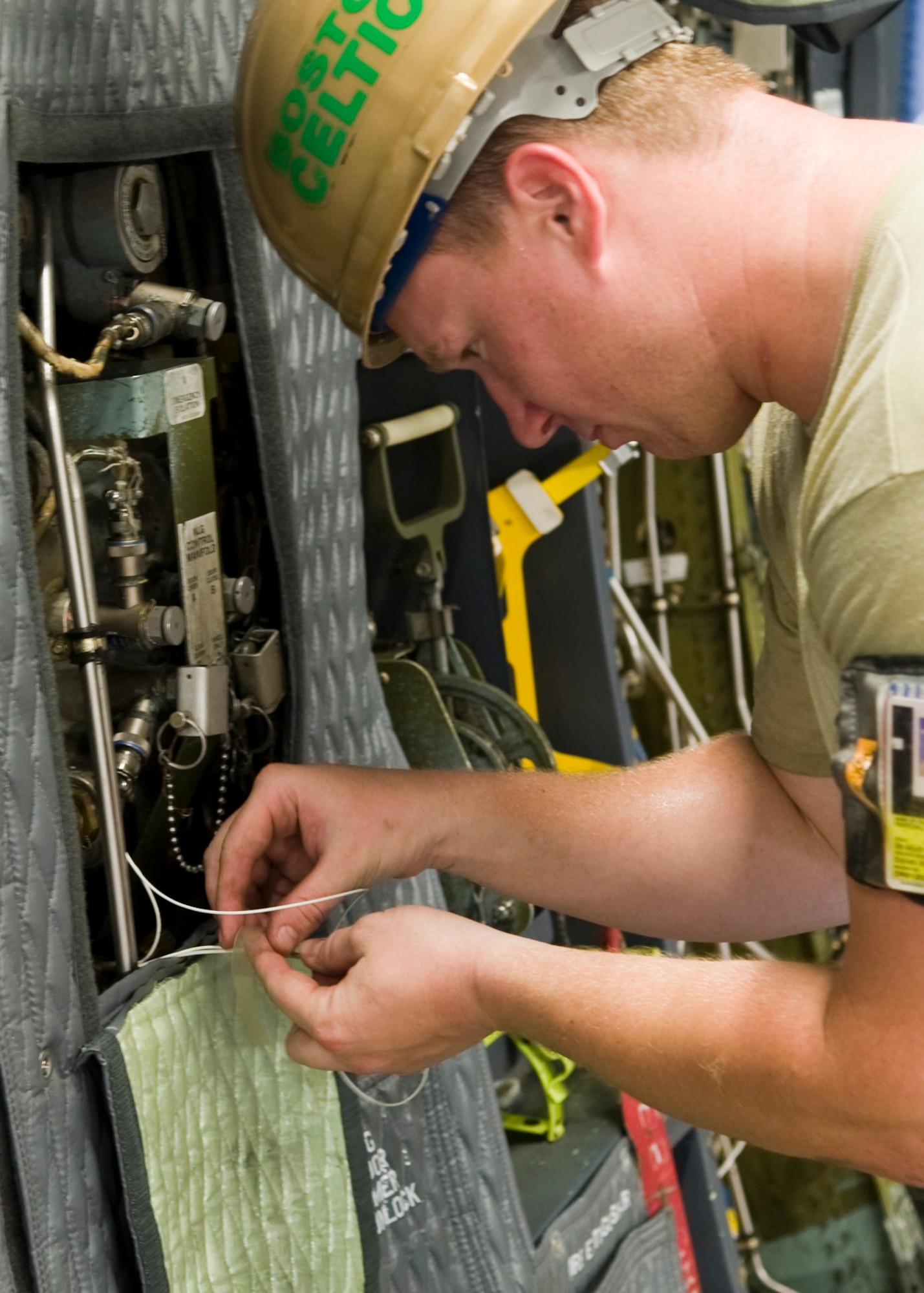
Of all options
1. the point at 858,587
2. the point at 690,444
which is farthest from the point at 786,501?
the point at 858,587

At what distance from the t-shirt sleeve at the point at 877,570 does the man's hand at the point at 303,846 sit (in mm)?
497

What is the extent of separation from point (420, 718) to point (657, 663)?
90cm

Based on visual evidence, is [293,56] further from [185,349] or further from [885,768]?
[885,768]

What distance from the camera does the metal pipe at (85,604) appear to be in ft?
3.09

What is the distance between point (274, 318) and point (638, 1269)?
1.26m

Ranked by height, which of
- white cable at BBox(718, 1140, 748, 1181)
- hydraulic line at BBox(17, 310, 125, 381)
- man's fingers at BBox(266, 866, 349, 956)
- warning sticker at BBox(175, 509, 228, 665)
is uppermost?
hydraulic line at BBox(17, 310, 125, 381)

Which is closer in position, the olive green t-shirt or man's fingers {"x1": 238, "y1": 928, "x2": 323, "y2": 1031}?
the olive green t-shirt

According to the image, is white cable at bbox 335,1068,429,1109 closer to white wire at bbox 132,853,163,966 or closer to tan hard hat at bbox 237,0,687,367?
white wire at bbox 132,853,163,966

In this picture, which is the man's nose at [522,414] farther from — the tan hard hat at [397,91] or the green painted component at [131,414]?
the green painted component at [131,414]

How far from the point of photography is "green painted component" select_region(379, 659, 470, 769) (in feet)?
Result: 5.09

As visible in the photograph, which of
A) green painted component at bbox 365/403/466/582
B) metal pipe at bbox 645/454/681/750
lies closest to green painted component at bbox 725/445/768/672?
metal pipe at bbox 645/454/681/750

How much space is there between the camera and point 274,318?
116cm

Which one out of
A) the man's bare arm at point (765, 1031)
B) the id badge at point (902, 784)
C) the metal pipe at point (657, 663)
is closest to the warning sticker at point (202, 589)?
the man's bare arm at point (765, 1031)

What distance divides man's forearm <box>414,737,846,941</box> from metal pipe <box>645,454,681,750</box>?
3.91ft
